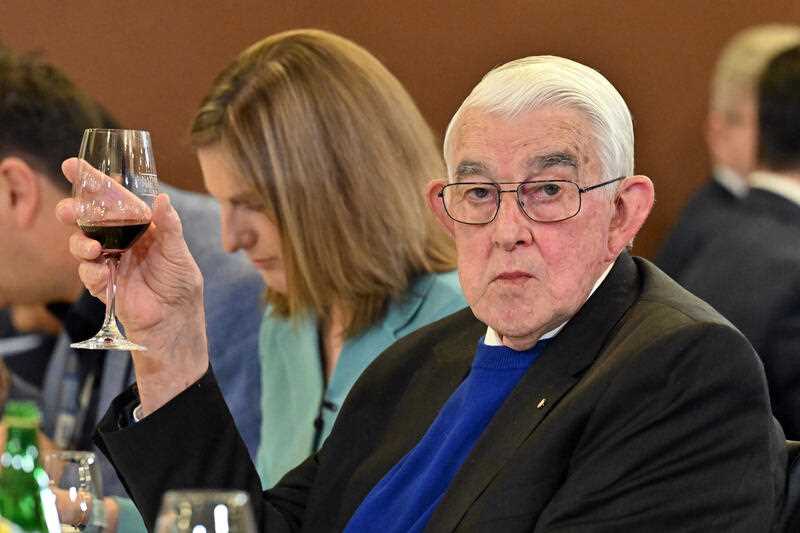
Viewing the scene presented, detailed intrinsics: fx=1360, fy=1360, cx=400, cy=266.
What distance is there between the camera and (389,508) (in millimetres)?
2035

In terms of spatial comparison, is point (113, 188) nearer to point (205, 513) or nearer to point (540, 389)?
point (540, 389)

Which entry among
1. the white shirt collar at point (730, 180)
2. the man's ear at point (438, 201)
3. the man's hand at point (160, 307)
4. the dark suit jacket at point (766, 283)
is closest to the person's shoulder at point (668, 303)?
the man's ear at point (438, 201)

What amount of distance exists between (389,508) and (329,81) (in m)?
1.15

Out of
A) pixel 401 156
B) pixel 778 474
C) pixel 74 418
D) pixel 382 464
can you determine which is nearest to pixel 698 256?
pixel 401 156

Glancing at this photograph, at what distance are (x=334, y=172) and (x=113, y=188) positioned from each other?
93cm

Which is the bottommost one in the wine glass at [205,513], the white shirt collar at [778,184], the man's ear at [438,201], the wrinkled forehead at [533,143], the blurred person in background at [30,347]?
the blurred person in background at [30,347]

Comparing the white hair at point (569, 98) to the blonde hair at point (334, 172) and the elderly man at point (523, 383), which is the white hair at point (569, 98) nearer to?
the elderly man at point (523, 383)

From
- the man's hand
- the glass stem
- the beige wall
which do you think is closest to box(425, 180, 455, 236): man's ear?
the man's hand

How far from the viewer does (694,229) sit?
4562 millimetres

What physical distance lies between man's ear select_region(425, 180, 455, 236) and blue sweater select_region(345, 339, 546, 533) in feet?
0.65

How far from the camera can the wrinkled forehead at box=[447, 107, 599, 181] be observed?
6.23 ft

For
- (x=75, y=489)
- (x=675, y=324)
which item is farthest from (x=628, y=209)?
(x=75, y=489)

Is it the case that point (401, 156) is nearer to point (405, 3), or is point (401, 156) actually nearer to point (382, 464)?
point (382, 464)

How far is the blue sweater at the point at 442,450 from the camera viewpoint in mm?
1971
